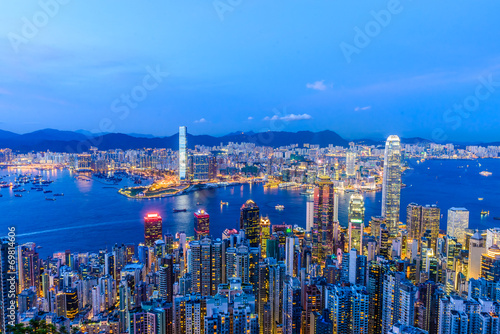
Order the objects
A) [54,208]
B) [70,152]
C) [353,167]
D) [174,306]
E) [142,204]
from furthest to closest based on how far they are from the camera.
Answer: [70,152], [353,167], [142,204], [54,208], [174,306]

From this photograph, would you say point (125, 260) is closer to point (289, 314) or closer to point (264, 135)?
point (289, 314)

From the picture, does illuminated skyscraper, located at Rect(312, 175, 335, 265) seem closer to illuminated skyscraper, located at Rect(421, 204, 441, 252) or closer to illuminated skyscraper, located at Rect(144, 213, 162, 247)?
illuminated skyscraper, located at Rect(421, 204, 441, 252)

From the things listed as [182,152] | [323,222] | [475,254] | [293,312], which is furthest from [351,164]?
[293,312]

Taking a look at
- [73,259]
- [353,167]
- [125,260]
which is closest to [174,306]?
[125,260]

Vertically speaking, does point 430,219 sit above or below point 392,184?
below

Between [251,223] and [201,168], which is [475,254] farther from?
[201,168]

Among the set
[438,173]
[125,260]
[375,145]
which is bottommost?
[125,260]
